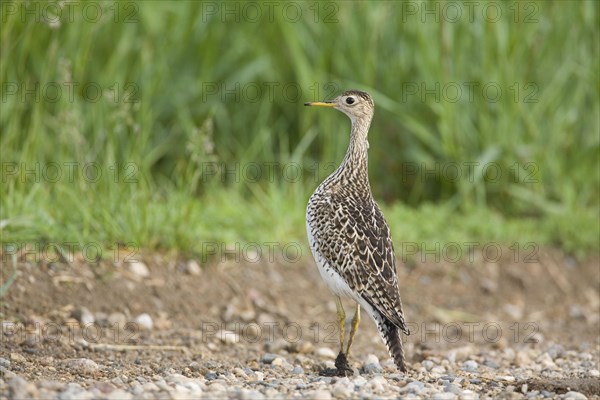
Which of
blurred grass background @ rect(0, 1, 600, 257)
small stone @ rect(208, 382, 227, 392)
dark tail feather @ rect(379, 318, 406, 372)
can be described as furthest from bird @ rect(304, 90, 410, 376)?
blurred grass background @ rect(0, 1, 600, 257)

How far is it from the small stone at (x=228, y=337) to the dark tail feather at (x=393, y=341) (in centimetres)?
139

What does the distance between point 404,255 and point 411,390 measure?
364cm

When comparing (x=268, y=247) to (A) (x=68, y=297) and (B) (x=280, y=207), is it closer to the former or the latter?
(B) (x=280, y=207)

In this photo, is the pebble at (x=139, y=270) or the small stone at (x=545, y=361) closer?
the small stone at (x=545, y=361)

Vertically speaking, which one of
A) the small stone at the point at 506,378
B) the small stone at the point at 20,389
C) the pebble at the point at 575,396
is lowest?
the small stone at the point at 506,378

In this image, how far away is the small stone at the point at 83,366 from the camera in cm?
549

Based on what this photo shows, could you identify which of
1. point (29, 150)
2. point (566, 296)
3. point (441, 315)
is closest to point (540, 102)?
point (566, 296)

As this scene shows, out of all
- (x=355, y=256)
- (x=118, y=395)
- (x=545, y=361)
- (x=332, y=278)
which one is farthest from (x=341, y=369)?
(x=118, y=395)

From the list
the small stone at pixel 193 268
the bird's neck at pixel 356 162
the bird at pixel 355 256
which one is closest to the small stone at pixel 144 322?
the small stone at pixel 193 268

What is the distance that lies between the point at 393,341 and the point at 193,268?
230cm

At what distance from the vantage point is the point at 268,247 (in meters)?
8.23

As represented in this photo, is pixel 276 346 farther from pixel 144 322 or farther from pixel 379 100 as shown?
pixel 379 100

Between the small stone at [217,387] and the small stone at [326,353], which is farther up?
the small stone at [217,387]

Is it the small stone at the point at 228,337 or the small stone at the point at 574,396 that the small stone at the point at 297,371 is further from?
the small stone at the point at 574,396
